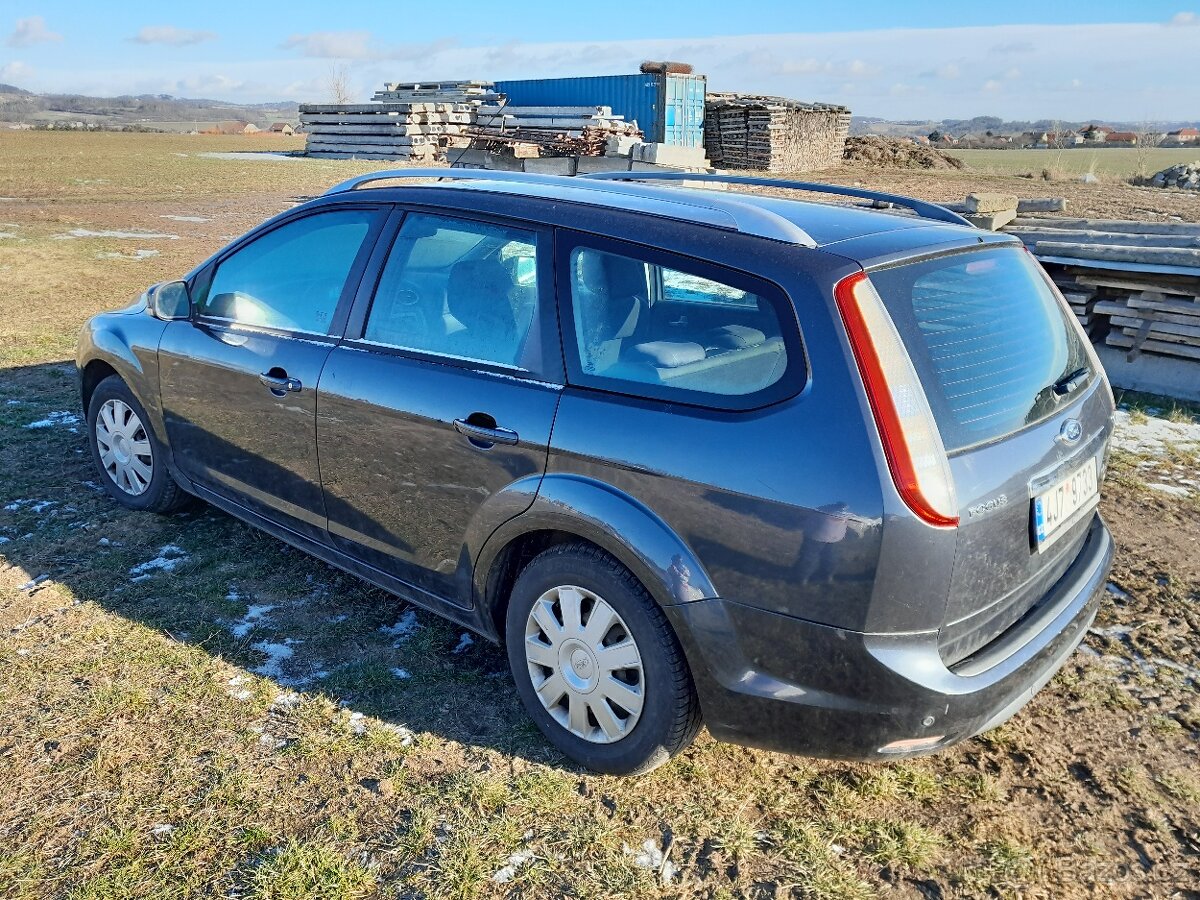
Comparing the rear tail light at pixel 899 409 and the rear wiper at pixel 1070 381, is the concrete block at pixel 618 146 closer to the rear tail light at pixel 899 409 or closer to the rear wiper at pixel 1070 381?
the rear wiper at pixel 1070 381

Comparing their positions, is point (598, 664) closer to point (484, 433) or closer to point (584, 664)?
point (584, 664)

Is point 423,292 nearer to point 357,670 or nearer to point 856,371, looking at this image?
point 357,670

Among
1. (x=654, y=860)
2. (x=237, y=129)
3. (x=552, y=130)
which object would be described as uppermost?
(x=237, y=129)

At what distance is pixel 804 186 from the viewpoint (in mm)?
3641

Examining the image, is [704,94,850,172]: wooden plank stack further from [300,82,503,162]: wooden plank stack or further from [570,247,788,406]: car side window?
[570,247,788,406]: car side window

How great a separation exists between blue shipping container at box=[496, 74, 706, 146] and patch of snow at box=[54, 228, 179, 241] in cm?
1864

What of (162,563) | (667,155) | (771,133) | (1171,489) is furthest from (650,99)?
(162,563)

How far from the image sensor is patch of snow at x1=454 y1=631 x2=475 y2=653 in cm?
361

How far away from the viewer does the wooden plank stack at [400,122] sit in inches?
1188

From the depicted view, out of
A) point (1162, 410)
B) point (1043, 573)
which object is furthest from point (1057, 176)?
point (1043, 573)

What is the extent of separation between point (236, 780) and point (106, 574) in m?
1.68

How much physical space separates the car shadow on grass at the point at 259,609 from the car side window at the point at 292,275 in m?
1.11

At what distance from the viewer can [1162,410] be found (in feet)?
22.0

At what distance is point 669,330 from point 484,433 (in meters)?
0.67
